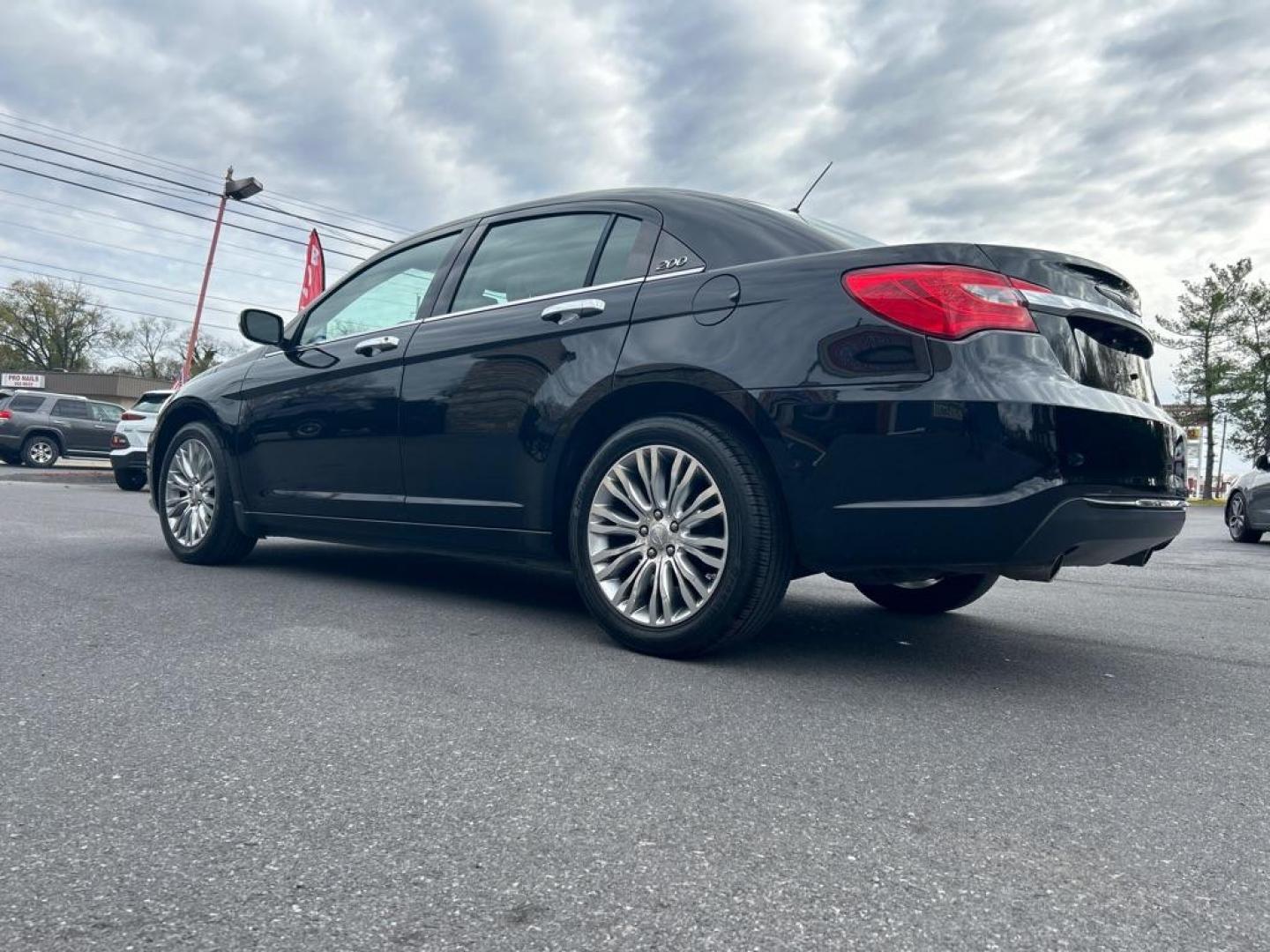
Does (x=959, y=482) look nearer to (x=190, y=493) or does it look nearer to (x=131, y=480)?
(x=190, y=493)

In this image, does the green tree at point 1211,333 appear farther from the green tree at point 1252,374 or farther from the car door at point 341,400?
the car door at point 341,400

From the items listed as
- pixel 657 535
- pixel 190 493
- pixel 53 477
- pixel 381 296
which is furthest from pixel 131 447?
pixel 657 535

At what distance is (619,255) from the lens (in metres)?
3.73

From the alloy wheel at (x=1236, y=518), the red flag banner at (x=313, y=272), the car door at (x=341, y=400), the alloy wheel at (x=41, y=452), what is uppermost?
the red flag banner at (x=313, y=272)

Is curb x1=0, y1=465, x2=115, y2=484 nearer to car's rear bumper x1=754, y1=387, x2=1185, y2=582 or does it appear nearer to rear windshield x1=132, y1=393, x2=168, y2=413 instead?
rear windshield x1=132, y1=393, x2=168, y2=413

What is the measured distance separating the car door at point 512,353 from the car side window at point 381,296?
20cm

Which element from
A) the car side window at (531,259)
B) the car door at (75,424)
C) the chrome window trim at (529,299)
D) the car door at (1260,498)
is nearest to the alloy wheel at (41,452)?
the car door at (75,424)

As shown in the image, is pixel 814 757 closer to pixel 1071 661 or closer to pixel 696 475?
pixel 696 475

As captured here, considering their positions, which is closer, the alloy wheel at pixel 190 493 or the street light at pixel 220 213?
the alloy wheel at pixel 190 493

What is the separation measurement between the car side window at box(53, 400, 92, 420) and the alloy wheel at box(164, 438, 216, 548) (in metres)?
20.3

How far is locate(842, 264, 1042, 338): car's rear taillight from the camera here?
9.44 feet

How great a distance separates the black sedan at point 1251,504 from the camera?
12.3m

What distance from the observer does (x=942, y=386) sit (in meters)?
2.83

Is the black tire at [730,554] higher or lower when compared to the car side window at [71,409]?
lower
